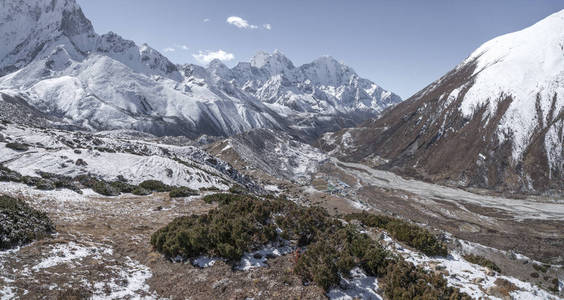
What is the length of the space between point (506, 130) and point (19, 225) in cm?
19101

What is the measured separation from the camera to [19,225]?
13.3 metres

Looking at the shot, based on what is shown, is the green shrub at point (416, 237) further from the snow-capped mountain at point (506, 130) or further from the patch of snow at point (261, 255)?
the snow-capped mountain at point (506, 130)

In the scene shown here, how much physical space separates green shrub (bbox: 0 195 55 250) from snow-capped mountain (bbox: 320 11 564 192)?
15999 centimetres

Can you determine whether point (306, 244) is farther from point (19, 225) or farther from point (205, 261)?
point (19, 225)

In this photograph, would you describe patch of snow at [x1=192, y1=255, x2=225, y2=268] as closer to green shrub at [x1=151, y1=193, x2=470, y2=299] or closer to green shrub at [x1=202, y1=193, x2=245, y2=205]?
green shrub at [x1=151, y1=193, x2=470, y2=299]

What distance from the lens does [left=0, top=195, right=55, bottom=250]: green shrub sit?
12.2 m

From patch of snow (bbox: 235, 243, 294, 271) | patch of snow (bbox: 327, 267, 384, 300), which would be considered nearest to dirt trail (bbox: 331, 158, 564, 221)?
patch of snow (bbox: 327, 267, 384, 300)

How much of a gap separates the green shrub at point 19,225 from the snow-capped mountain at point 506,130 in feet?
525

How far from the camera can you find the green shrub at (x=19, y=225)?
12195mm

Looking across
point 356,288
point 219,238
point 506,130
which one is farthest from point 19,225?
point 506,130

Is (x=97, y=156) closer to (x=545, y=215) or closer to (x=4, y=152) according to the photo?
(x=4, y=152)

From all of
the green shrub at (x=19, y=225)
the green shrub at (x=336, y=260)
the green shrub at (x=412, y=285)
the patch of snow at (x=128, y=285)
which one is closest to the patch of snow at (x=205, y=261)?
the patch of snow at (x=128, y=285)

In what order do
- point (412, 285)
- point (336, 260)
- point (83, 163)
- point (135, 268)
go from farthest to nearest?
point (83, 163)
point (135, 268)
point (336, 260)
point (412, 285)

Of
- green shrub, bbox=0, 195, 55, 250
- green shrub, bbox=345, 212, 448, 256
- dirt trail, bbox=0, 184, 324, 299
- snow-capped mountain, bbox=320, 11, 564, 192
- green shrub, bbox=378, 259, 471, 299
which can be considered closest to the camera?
dirt trail, bbox=0, 184, 324, 299
